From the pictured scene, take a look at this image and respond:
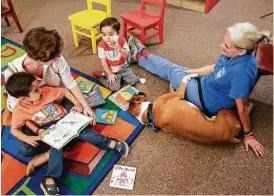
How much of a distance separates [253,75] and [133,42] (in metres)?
1.27

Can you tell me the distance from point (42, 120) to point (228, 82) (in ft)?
4.05

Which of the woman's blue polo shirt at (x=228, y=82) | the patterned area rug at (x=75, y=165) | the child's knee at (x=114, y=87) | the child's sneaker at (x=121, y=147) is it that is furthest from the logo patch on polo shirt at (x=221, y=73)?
the child's knee at (x=114, y=87)

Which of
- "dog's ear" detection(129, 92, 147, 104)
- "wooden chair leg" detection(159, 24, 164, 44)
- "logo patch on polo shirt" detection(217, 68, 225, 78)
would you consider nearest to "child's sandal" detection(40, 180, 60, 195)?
"dog's ear" detection(129, 92, 147, 104)

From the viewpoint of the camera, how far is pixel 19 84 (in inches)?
61.9

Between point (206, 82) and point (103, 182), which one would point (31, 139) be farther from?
point (206, 82)

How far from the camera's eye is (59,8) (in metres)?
3.67

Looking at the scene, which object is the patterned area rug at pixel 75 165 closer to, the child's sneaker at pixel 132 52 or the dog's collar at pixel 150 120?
the dog's collar at pixel 150 120

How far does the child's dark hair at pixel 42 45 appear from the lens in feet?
5.27

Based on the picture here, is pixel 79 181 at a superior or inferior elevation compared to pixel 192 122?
inferior

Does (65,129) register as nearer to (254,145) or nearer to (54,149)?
(54,149)

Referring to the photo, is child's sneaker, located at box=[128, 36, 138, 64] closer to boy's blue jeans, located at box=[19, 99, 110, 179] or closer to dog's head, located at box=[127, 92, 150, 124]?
dog's head, located at box=[127, 92, 150, 124]

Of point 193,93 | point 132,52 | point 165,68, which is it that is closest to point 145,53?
point 132,52

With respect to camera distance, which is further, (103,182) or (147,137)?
(147,137)

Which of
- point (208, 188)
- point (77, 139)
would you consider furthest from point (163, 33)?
point (208, 188)
